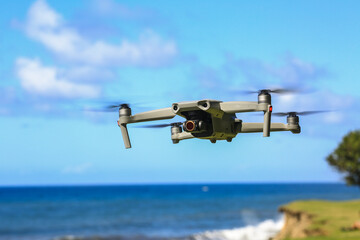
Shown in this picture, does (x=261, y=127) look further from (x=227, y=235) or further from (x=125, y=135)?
(x=227, y=235)

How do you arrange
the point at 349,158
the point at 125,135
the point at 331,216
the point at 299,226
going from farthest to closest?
the point at 349,158 → the point at 299,226 → the point at 331,216 → the point at 125,135

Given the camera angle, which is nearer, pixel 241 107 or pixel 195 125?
pixel 241 107

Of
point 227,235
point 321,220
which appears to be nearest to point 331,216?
point 321,220

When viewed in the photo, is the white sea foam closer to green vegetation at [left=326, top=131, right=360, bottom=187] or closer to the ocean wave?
the ocean wave

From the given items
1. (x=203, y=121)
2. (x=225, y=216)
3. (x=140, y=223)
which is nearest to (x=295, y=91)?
(x=203, y=121)

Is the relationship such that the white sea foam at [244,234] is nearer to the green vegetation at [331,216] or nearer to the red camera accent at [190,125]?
the green vegetation at [331,216]

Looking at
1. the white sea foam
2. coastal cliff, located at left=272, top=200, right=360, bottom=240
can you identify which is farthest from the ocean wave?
coastal cliff, located at left=272, top=200, right=360, bottom=240
